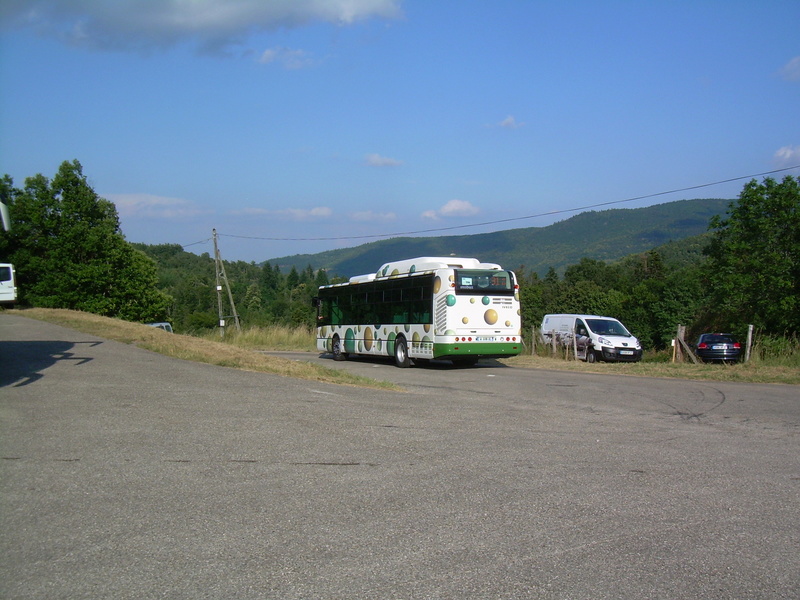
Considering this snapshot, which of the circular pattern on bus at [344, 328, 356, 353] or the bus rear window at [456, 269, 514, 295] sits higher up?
the bus rear window at [456, 269, 514, 295]

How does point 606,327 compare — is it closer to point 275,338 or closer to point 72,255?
point 275,338

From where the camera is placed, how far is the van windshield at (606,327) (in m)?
27.5

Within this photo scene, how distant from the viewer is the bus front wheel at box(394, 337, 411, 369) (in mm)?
23648

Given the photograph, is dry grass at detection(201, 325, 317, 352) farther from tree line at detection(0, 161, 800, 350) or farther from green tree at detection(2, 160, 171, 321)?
green tree at detection(2, 160, 171, 321)

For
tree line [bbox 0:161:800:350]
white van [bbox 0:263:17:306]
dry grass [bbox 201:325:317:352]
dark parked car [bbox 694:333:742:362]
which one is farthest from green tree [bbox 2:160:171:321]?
dark parked car [bbox 694:333:742:362]

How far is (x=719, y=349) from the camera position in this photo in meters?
32.6

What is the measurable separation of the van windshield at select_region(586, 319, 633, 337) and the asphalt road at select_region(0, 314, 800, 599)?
53.2 ft

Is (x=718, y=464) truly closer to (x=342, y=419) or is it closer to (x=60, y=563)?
(x=342, y=419)

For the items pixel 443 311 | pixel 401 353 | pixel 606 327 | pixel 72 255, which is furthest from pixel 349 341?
pixel 72 255

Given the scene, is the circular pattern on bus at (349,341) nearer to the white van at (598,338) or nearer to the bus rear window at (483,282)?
the bus rear window at (483,282)

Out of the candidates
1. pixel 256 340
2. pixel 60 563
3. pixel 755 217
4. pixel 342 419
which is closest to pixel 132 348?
pixel 342 419

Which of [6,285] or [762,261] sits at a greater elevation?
[762,261]

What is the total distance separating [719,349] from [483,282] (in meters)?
15.9

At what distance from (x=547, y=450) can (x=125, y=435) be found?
4.57 meters
